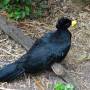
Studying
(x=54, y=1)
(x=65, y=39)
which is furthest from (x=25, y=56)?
(x=54, y=1)

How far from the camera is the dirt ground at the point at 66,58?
4.41m

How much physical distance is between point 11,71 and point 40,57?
0.34 metres

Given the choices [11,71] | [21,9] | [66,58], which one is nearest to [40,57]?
[11,71]

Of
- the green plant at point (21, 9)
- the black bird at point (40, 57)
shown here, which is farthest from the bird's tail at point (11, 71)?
Result: the green plant at point (21, 9)

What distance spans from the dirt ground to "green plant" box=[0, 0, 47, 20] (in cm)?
10

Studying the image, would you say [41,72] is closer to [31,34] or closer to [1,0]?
[31,34]

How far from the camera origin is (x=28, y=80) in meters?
4.48

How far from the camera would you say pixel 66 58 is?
4816 millimetres

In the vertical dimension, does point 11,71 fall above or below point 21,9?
below

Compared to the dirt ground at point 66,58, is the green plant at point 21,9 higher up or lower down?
higher up

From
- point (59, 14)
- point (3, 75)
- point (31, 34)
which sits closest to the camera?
point (3, 75)

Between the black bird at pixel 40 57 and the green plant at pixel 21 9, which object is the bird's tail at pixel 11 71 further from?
the green plant at pixel 21 9

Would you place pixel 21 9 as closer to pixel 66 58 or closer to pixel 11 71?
pixel 66 58

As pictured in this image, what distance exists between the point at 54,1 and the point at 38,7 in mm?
314
